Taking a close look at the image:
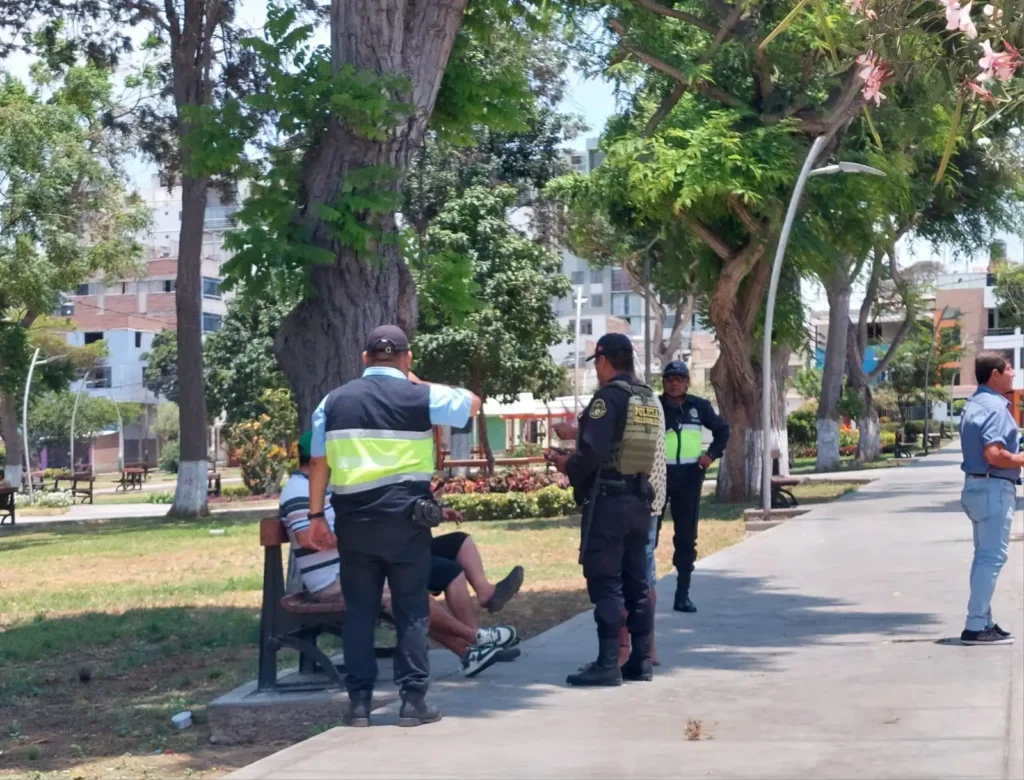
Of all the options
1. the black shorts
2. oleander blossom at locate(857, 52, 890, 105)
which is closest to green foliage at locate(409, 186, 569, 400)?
the black shorts

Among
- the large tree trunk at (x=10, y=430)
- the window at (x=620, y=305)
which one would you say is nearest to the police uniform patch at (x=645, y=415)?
the large tree trunk at (x=10, y=430)

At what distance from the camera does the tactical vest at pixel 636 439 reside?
25.2 ft

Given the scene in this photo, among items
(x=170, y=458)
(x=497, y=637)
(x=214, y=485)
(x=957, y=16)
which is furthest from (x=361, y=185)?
(x=170, y=458)

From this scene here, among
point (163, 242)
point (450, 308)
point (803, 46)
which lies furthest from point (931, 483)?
point (163, 242)

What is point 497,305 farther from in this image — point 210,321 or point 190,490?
point 210,321

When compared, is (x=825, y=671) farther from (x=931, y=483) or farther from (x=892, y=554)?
(x=931, y=483)

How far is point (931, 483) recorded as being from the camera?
108 feet

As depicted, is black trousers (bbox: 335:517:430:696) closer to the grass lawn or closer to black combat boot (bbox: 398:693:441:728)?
black combat boot (bbox: 398:693:441:728)

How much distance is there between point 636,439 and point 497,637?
4.97 feet

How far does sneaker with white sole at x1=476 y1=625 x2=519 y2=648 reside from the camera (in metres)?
8.27

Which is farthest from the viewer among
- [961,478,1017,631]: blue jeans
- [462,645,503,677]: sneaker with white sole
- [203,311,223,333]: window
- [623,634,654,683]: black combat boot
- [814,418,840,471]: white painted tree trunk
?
[203,311,223,333]: window

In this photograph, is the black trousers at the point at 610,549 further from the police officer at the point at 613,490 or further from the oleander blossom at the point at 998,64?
the oleander blossom at the point at 998,64

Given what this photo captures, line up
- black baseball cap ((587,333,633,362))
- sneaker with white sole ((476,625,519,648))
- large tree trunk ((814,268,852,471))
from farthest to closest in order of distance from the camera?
large tree trunk ((814,268,852,471)) < sneaker with white sole ((476,625,519,648)) < black baseball cap ((587,333,633,362))

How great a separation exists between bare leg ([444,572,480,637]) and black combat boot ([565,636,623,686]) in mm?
703
